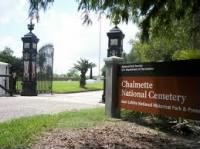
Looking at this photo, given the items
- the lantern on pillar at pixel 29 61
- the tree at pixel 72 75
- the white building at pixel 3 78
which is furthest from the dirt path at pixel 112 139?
the tree at pixel 72 75

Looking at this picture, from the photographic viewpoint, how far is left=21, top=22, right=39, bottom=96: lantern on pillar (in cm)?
2798

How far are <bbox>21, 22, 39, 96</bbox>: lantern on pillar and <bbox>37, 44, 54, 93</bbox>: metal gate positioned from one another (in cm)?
65

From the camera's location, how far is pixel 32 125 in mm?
11578

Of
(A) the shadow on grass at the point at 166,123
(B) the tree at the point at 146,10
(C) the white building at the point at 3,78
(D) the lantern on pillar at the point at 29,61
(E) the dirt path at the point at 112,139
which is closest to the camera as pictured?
(E) the dirt path at the point at 112,139

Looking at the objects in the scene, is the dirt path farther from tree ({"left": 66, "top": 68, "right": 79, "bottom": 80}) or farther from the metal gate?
tree ({"left": 66, "top": 68, "right": 79, "bottom": 80})

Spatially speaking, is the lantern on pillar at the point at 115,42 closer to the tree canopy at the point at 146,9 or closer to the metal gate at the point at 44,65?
the metal gate at the point at 44,65

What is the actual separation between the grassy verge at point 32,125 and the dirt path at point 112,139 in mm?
310

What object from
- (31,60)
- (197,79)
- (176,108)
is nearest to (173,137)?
(176,108)

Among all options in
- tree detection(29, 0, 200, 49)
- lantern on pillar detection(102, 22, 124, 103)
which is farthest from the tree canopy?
lantern on pillar detection(102, 22, 124, 103)

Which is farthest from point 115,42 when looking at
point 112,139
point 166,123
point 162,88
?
point 112,139

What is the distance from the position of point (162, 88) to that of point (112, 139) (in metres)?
2.87

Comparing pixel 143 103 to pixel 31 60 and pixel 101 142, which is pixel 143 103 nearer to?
pixel 101 142

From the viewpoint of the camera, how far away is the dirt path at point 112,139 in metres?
9.70

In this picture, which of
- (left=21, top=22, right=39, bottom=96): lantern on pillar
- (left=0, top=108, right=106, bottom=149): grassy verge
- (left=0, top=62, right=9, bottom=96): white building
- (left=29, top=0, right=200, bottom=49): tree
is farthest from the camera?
(left=21, top=22, right=39, bottom=96): lantern on pillar
